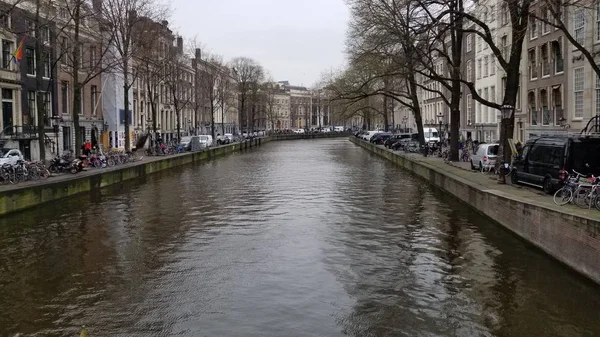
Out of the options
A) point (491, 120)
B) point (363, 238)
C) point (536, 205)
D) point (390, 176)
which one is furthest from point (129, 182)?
point (491, 120)

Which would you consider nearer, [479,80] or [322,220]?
[322,220]

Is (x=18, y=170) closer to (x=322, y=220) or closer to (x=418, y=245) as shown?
(x=322, y=220)

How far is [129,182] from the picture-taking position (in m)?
33.8

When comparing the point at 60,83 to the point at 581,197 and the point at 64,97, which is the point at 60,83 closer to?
the point at 64,97

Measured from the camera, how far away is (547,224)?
1455 centimetres

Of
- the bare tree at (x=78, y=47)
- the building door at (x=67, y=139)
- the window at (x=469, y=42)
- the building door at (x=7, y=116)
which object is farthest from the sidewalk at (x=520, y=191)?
the window at (x=469, y=42)

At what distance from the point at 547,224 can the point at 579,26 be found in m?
21.1

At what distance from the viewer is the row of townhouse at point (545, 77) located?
3102 centimetres

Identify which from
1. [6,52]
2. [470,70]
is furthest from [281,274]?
[470,70]

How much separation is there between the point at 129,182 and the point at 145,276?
2162cm

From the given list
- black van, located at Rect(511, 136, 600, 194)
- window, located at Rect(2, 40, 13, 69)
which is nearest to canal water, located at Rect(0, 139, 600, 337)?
black van, located at Rect(511, 136, 600, 194)

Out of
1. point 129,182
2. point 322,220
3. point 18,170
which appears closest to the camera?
point 322,220

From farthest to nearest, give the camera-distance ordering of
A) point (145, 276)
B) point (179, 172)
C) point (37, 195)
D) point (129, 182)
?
point (179, 172) → point (129, 182) → point (37, 195) → point (145, 276)

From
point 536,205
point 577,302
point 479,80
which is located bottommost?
point 577,302
